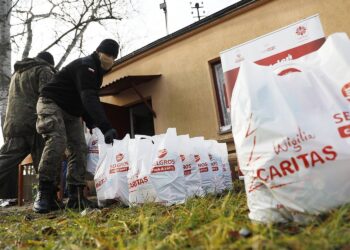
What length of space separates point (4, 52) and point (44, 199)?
4622mm

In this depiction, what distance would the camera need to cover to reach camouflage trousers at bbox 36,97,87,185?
108 inches

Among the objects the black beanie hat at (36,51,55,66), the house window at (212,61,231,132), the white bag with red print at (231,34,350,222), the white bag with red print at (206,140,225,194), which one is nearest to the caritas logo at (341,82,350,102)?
the white bag with red print at (231,34,350,222)

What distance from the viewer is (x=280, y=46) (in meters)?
3.92

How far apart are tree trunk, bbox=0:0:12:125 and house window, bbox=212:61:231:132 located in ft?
13.3

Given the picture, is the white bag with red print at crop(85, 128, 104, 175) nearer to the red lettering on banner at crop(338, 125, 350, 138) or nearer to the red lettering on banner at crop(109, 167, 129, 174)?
the red lettering on banner at crop(109, 167, 129, 174)

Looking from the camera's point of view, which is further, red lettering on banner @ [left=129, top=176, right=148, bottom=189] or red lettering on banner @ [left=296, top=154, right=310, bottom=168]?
red lettering on banner @ [left=129, top=176, right=148, bottom=189]

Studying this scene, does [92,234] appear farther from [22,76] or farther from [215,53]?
[215,53]

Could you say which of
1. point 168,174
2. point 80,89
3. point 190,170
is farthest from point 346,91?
point 80,89

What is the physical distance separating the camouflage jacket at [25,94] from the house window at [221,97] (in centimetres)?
334

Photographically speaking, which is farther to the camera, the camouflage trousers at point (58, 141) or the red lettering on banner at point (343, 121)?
A: the camouflage trousers at point (58, 141)

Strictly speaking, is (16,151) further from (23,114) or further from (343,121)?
(343,121)

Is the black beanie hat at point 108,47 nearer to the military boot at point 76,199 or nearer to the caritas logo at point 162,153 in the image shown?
the caritas logo at point 162,153

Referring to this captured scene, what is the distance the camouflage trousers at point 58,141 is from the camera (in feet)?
9.04

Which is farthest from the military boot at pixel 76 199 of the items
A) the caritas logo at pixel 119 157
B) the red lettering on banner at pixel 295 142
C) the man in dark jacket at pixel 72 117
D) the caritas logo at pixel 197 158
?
the red lettering on banner at pixel 295 142
